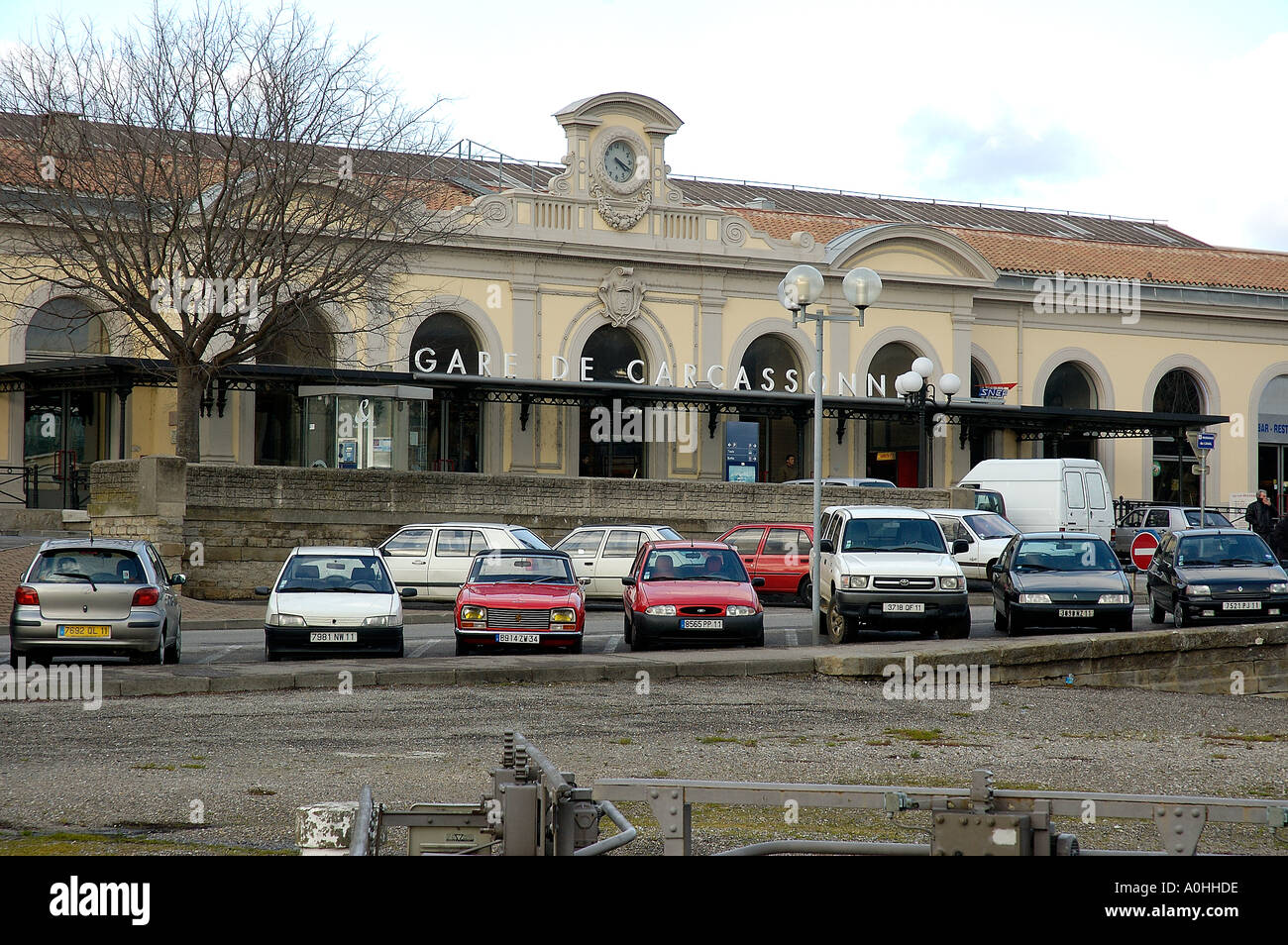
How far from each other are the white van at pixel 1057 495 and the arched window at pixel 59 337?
2209 centimetres

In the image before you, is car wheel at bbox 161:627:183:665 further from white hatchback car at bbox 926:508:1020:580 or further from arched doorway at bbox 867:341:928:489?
arched doorway at bbox 867:341:928:489

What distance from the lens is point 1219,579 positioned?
69.4 ft

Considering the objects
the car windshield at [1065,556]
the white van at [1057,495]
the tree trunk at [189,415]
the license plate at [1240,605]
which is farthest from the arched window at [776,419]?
the license plate at [1240,605]

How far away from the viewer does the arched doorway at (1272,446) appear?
161 feet

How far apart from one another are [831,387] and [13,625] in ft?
99.0

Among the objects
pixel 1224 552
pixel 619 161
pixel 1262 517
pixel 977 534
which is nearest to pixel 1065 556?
pixel 1224 552

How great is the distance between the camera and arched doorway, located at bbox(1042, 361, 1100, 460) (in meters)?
47.3

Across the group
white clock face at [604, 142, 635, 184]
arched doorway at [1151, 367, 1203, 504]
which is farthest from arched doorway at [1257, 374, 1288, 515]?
white clock face at [604, 142, 635, 184]

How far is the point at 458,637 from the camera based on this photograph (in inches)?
715

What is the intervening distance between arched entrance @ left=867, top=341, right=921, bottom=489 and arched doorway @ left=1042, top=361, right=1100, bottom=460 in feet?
18.0

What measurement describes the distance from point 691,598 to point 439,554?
25.1 feet

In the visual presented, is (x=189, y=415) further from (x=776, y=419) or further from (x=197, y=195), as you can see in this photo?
(x=776, y=419)
